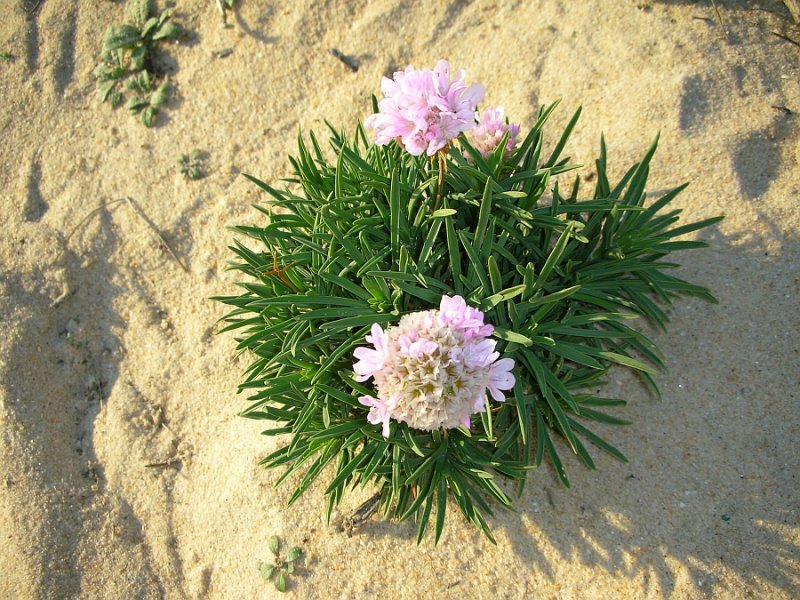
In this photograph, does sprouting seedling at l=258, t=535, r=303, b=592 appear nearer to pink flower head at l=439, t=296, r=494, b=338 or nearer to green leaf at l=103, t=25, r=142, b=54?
pink flower head at l=439, t=296, r=494, b=338

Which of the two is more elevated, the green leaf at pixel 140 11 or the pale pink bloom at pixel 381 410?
the green leaf at pixel 140 11

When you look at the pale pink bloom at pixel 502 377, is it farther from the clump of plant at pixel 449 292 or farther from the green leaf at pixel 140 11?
the green leaf at pixel 140 11

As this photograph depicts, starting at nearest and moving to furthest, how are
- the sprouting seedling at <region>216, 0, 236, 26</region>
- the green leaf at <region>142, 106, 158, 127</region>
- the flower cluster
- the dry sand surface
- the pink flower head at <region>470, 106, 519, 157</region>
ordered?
the flower cluster, the pink flower head at <region>470, 106, 519, 157</region>, the dry sand surface, the green leaf at <region>142, 106, 158, 127</region>, the sprouting seedling at <region>216, 0, 236, 26</region>

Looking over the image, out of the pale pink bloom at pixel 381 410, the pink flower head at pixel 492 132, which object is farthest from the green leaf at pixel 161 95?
the pale pink bloom at pixel 381 410

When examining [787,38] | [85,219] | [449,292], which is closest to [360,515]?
[449,292]

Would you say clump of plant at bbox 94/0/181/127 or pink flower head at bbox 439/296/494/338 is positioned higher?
clump of plant at bbox 94/0/181/127

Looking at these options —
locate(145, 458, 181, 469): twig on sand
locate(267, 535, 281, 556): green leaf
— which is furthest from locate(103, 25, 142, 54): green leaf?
locate(267, 535, 281, 556): green leaf

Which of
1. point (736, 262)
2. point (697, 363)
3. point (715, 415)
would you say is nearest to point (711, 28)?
point (736, 262)
